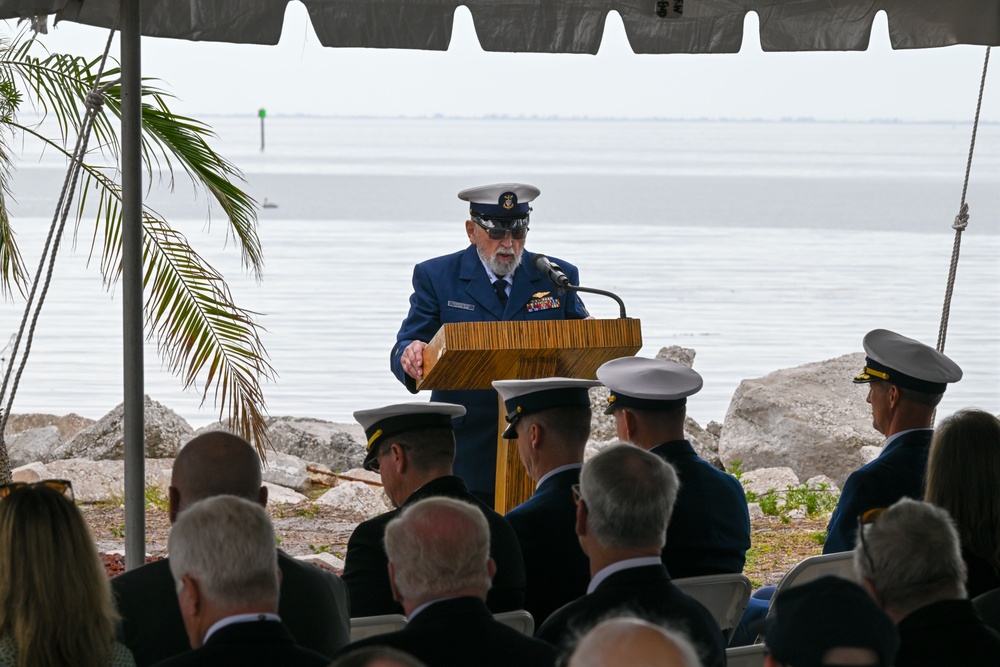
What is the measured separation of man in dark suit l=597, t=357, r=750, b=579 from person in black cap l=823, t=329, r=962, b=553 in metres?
0.33

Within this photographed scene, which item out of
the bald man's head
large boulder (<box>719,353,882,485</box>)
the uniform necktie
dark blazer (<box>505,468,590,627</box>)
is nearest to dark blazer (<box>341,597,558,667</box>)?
the bald man's head

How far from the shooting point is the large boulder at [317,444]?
11219 millimetres

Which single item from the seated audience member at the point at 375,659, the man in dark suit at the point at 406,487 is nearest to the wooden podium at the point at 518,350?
the man in dark suit at the point at 406,487

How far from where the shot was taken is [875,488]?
4.40 meters

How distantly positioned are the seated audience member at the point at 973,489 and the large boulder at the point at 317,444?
25.3 ft

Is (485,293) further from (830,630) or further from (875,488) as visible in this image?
(830,630)

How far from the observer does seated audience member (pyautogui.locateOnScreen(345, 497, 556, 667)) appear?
2889 millimetres

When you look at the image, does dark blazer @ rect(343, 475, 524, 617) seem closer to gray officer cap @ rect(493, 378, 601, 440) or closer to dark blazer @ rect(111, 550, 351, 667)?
dark blazer @ rect(111, 550, 351, 667)

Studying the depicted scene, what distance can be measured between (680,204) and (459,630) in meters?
58.6

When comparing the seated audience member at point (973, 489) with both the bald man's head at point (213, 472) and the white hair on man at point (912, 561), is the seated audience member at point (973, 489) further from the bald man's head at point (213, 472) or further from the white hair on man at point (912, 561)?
the bald man's head at point (213, 472)

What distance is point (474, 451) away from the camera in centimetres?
582

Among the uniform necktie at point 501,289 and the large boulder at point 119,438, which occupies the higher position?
the uniform necktie at point 501,289

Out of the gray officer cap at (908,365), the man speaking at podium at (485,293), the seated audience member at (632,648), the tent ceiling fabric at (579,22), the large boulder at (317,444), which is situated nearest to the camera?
the seated audience member at (632,648)

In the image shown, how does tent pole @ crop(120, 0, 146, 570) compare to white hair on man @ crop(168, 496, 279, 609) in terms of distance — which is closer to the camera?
white hair on man @ crop(168, 496, 279, 609)
